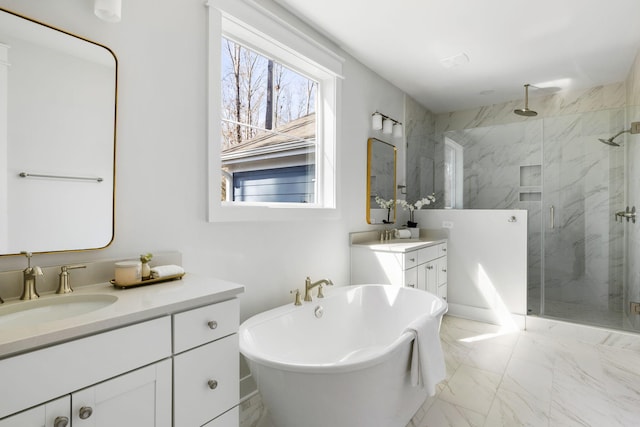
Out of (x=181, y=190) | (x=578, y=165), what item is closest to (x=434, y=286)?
(x=578, y=165)

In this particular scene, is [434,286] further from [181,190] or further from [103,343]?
[103,343]

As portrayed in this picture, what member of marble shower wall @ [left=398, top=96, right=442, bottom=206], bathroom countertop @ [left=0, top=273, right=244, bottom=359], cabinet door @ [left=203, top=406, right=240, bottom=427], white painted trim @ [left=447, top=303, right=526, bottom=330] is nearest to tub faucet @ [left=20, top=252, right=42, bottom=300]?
bathroom countertop @ [left=0, top=273, right=244, bottom=359]

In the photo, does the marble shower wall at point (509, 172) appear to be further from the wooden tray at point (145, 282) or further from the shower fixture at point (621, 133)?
the wooden tray at point (145, 282)

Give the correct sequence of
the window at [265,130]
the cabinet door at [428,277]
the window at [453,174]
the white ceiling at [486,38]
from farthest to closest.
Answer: the window at [453,174], the cabinet door at [428,277], the white ceiling at [486,38], the window at [265,130]

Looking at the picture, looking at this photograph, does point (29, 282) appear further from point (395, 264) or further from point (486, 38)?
point (486, 38)

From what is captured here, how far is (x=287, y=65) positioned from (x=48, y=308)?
2085 millimetres

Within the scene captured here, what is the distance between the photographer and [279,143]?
2527 mm

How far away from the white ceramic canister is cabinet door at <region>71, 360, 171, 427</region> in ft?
1.37

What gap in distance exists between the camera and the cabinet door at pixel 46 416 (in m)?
0.78

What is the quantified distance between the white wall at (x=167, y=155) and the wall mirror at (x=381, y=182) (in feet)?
3.95

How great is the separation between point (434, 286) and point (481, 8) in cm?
233

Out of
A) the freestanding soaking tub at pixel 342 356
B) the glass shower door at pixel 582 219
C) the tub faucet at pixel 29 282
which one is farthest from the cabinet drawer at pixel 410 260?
the tub faucet at pixel 29 282

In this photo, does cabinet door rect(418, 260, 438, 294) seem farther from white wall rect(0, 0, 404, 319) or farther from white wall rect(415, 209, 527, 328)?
white wall rect(0, 0, 404, 319)

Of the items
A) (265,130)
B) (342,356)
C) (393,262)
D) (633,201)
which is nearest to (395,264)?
(393,262)
